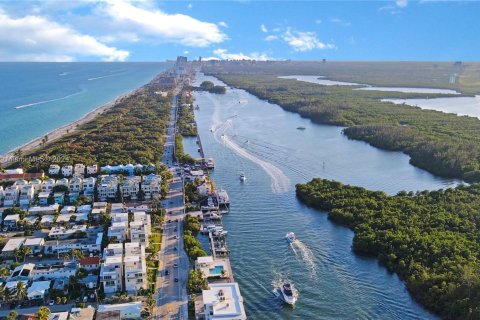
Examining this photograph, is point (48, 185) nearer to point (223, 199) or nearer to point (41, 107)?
point (223, 199)

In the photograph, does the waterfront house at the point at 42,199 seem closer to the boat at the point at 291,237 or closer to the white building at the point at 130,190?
the white building at the point at 130,190

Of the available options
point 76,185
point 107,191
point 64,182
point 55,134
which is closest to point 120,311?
point 107,191

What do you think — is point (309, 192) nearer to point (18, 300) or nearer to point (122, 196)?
point (122, 196)

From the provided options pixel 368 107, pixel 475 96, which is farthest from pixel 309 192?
pixel 475 96

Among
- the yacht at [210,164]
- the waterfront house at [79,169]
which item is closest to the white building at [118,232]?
the waterfront house at [79,169]

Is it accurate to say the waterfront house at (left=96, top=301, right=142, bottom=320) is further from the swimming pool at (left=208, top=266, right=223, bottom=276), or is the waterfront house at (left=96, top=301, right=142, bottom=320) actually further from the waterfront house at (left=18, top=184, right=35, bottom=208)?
the waterfront house at (left=18, top=184, right=35, bottom=208)
